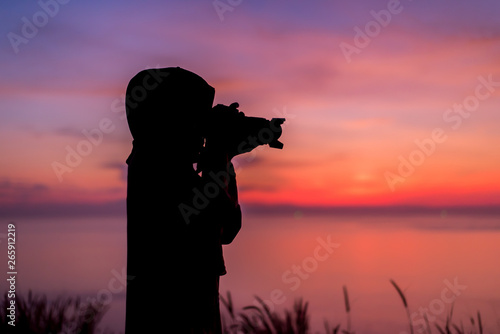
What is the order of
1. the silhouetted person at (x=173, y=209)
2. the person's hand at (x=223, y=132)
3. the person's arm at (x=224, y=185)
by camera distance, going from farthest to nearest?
the person's hand at (x=223, y=132) → the person's arm at (x=224, y=185) → the silhouetted person at (x=173, y=209)

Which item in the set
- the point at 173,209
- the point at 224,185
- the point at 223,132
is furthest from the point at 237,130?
the point at 173,209

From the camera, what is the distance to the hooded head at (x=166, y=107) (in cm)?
412

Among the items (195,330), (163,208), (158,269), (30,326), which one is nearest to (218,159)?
(163,208)

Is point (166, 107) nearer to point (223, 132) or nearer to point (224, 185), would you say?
point (223, 132)

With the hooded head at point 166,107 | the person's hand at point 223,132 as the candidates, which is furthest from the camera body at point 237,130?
the hooded head at point 166,107

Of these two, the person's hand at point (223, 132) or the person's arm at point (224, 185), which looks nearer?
the person's arm at point (224, 185)

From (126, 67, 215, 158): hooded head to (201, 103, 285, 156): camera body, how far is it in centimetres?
11

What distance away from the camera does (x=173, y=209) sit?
393cm

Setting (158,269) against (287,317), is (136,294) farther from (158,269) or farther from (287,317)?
(287,317)

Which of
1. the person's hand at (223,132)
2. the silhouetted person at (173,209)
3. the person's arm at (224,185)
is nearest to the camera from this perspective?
the silhouetted person at (173,209)

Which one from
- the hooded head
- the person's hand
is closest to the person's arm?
the person's hand

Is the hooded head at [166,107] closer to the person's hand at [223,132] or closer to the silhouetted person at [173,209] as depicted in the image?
the silhouetted person at [173,209]

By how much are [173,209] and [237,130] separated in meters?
0.84

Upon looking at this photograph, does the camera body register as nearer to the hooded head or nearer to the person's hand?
the person's hand
